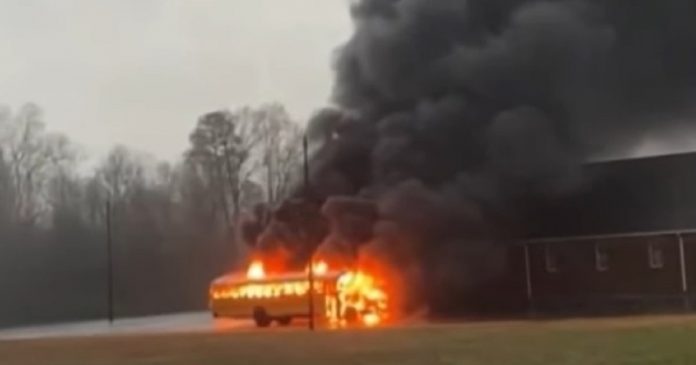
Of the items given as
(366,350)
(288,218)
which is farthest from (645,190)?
(366,350)

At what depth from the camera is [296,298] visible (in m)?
39.6

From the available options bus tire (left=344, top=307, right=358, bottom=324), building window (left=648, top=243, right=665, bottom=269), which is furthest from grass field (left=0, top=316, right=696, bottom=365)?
building window (left=648, top=243, right=665, bottom=269)

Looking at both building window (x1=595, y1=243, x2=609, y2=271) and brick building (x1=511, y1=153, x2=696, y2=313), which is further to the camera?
building window (x1=595, y1=243, x2=609, y2=271)

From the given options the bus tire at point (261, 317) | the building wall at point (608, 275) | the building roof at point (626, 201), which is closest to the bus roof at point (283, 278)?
the bus tire at point (261, 317)

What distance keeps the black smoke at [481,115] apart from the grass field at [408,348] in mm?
17151

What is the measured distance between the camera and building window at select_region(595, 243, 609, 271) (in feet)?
158

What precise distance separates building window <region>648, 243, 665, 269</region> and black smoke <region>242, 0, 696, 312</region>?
12.8 feet

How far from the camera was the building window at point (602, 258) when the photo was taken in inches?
1896

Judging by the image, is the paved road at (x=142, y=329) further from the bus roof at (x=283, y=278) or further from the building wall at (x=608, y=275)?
the building wall at (x=608, y=275)

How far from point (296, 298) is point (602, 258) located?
14481mm

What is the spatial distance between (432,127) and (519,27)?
4.97m

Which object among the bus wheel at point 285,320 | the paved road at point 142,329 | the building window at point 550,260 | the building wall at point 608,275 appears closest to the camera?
the paved road at point 142,329

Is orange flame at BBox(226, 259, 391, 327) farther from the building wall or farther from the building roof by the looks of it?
the building roof

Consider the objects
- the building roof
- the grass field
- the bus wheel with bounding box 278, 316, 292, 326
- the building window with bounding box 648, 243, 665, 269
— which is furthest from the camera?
the building roof
